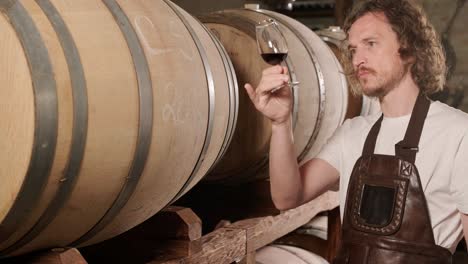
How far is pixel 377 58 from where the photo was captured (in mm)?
2113

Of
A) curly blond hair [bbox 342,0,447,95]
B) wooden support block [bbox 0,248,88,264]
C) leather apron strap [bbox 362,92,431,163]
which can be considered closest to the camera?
wooden support block [bbox 0,248,88,264]

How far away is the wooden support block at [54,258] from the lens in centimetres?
153

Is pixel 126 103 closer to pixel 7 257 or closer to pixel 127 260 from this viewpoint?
pixel 7 257

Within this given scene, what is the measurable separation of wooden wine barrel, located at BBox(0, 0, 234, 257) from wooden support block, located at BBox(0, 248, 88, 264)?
0.03 m

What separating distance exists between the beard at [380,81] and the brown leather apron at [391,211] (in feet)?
0.35

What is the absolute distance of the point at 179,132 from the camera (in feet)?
5.49

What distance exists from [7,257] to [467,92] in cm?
430

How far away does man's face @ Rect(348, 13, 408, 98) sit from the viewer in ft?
6.89

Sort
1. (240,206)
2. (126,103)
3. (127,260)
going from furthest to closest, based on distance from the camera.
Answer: (240,206) → (127,260) → (126,103)

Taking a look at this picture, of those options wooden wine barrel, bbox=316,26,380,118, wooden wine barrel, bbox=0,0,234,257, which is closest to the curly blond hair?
wooden wine barrel, bbox=0,0,234,257

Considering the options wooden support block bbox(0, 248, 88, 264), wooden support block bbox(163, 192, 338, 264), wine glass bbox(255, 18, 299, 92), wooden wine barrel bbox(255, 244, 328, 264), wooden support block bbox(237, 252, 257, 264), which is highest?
wine glass bbox(255, 18, 299, 92)

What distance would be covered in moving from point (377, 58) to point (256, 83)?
1.72 feet

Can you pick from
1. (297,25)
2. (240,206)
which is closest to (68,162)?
(240,206)

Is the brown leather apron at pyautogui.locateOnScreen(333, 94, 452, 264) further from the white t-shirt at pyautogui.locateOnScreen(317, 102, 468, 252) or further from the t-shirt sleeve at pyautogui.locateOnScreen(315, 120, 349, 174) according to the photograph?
the t-shirt sleeve at pyautogui.locateOnScreen(315, 120, 349, 174)
